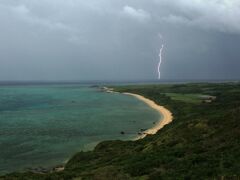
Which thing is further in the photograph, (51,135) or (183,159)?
(51,135)

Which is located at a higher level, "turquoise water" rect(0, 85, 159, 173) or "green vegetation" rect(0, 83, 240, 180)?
"green vegetation" rect(0, 83, 240, 180)

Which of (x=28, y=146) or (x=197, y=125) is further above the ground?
(x=197, y=125)

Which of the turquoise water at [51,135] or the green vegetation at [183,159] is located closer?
the green vegetation at [183,159]

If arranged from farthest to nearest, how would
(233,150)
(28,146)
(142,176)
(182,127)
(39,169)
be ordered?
(28,146)
(182,127)
(39,169)
(233,150)
(142,176)

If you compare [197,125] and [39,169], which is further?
[197,125]

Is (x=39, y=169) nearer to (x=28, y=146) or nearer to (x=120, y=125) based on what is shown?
(x=28, y=146)

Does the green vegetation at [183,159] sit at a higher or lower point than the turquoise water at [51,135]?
higher

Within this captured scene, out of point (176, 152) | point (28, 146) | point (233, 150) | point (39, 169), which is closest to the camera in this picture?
point (233, 150)

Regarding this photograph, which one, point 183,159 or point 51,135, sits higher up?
point 183,159

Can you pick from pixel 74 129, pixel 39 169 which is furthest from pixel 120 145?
pixel 74 129

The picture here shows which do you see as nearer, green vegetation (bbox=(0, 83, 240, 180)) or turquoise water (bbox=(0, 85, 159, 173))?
green vegetation (bbox=(0, 83, 240, 180))
